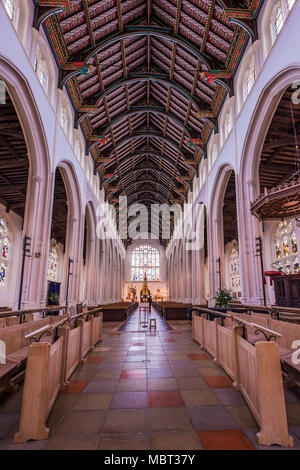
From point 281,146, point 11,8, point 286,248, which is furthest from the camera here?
point 286,248

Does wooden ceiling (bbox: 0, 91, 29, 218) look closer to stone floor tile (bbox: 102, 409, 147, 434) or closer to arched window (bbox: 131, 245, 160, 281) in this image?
stone floor tile (bbox: 102, 409, 147, 434)

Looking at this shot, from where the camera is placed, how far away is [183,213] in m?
23.2

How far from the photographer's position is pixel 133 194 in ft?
92.9

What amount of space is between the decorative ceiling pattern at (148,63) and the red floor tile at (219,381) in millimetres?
10150

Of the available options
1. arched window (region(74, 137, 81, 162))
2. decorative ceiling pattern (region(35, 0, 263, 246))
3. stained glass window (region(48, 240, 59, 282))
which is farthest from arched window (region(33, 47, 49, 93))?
stained glass window (region(48, 240, 59, 282))

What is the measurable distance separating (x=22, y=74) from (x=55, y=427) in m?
8.29

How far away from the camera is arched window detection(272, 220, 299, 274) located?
44.9 ft

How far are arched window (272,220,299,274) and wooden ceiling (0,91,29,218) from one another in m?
12.4

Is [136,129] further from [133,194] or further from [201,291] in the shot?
[201,291]

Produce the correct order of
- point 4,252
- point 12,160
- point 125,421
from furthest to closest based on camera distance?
point 4,252 → point 12,160 → point 125,421

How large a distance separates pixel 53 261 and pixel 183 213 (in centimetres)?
1178

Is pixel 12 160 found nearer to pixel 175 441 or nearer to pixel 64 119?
pixel 64 119

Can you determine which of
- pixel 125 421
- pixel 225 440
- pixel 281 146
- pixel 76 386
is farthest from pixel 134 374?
pixel 281 146

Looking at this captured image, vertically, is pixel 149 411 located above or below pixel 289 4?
below
